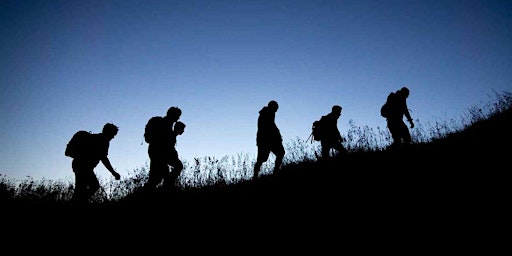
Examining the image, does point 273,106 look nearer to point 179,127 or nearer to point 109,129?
point 179,127

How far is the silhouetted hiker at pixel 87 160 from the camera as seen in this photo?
5.03 m

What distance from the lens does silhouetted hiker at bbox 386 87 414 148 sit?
22.7 feet

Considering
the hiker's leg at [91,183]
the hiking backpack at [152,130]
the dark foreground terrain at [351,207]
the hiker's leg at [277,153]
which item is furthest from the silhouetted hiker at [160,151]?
the hiker's leg at [277,153]

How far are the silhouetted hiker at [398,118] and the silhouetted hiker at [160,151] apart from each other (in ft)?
17.7

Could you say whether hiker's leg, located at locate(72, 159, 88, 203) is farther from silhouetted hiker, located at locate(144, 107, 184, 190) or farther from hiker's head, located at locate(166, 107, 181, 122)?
hiker's head, located at locate(166, 107, 181, 122)

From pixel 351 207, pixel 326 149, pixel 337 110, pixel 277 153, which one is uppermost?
pixel 337 110

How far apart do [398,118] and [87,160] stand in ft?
23.6

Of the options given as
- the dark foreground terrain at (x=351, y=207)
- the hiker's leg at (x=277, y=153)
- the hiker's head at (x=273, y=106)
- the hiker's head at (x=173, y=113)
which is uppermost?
the hiker's head at (x=273, y=106)

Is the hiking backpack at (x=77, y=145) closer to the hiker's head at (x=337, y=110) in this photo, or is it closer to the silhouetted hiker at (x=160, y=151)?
the silhouetted hiker at (x=160, y=151)

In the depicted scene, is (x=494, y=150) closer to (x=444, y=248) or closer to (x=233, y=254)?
(x=444, y=248)

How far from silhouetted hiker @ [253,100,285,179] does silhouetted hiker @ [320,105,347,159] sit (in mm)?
1437

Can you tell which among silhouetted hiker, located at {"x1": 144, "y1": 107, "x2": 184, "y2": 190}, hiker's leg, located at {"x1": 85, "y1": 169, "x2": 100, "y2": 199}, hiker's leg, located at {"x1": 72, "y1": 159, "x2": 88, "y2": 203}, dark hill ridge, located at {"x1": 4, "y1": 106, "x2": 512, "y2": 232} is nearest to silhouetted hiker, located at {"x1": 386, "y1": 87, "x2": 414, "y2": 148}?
dark hill ridge, located at {"x1": 4, "y1": 106, "x2": 512, "y2": 232}

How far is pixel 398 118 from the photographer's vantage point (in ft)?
23.1

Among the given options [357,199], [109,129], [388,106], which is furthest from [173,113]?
[388,106]
